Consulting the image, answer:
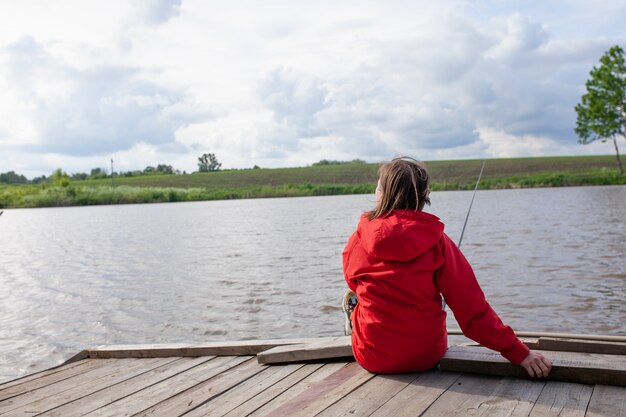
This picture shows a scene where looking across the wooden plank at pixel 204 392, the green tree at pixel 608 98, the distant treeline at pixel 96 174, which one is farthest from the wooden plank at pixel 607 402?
the distant treeline at pixel 96 174

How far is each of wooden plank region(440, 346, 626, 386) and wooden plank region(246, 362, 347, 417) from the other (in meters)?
0.62

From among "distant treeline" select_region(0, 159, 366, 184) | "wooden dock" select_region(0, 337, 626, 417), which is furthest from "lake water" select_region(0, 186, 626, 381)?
"distant treeline" select_region(0, 159, 366, 184)

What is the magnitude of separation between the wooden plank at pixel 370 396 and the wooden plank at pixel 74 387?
154 centimetres

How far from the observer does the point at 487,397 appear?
2.62 metres

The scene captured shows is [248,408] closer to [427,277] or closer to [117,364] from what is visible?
[427,277]

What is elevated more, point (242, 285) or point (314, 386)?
point (314, 386)

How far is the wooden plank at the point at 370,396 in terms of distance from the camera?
100 inches

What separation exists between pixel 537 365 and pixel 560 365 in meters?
0.10

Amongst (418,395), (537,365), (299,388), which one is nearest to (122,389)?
(299,388)

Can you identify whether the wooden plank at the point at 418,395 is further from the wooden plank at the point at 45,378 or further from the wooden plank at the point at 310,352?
the wooden plank at the point at 45,378

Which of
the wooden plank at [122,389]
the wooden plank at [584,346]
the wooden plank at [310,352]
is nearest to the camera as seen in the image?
the wooden plank at [122,389]

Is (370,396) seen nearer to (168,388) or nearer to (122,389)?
(168,388)

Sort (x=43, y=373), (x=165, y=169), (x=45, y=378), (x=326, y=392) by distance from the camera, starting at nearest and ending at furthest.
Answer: (x=326, y=392), (x=45, y=378), (x=43, y=373), (x=165, y=169)

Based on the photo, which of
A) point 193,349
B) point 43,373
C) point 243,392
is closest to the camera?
point 243,392
